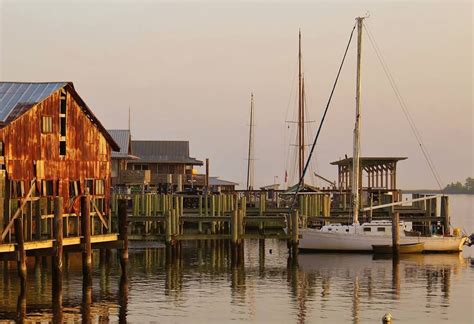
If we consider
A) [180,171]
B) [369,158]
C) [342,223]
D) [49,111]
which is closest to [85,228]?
[49,111]

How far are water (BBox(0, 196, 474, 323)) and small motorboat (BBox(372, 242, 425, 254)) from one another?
2.55 feet

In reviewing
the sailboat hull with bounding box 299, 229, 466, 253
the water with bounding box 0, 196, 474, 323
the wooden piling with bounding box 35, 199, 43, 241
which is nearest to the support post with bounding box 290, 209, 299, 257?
the water with bounding box 0, 196, 474, 323

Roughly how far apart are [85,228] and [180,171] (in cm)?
5745

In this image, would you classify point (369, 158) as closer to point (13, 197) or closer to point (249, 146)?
point (13, 197)

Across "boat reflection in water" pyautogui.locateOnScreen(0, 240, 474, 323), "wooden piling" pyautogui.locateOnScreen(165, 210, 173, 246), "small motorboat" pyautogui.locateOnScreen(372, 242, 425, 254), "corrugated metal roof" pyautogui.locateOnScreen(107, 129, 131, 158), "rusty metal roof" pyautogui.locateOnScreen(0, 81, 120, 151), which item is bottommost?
"boat reflection in water" pyautogui.locateOnScreen(0, 240, 474, 323)

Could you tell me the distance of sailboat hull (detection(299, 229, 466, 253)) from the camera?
6341 centimetres

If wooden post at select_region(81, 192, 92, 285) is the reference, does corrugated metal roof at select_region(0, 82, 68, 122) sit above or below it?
above

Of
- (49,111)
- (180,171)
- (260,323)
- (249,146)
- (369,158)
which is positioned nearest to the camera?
(260,323)

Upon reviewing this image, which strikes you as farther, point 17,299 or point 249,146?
point 249,146

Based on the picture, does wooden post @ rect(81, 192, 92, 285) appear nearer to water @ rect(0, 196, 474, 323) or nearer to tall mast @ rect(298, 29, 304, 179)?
water @ rect(0, 196, 474, 323)

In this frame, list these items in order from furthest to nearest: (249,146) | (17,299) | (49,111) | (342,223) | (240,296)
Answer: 1. (249,146)
2. (342,223)
3. (49,111)
4. (240,296)
5. (17,299)

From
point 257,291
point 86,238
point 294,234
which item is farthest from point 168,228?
point 86,238

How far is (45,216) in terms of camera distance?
46.8 metres

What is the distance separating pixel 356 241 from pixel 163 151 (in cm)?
4329
